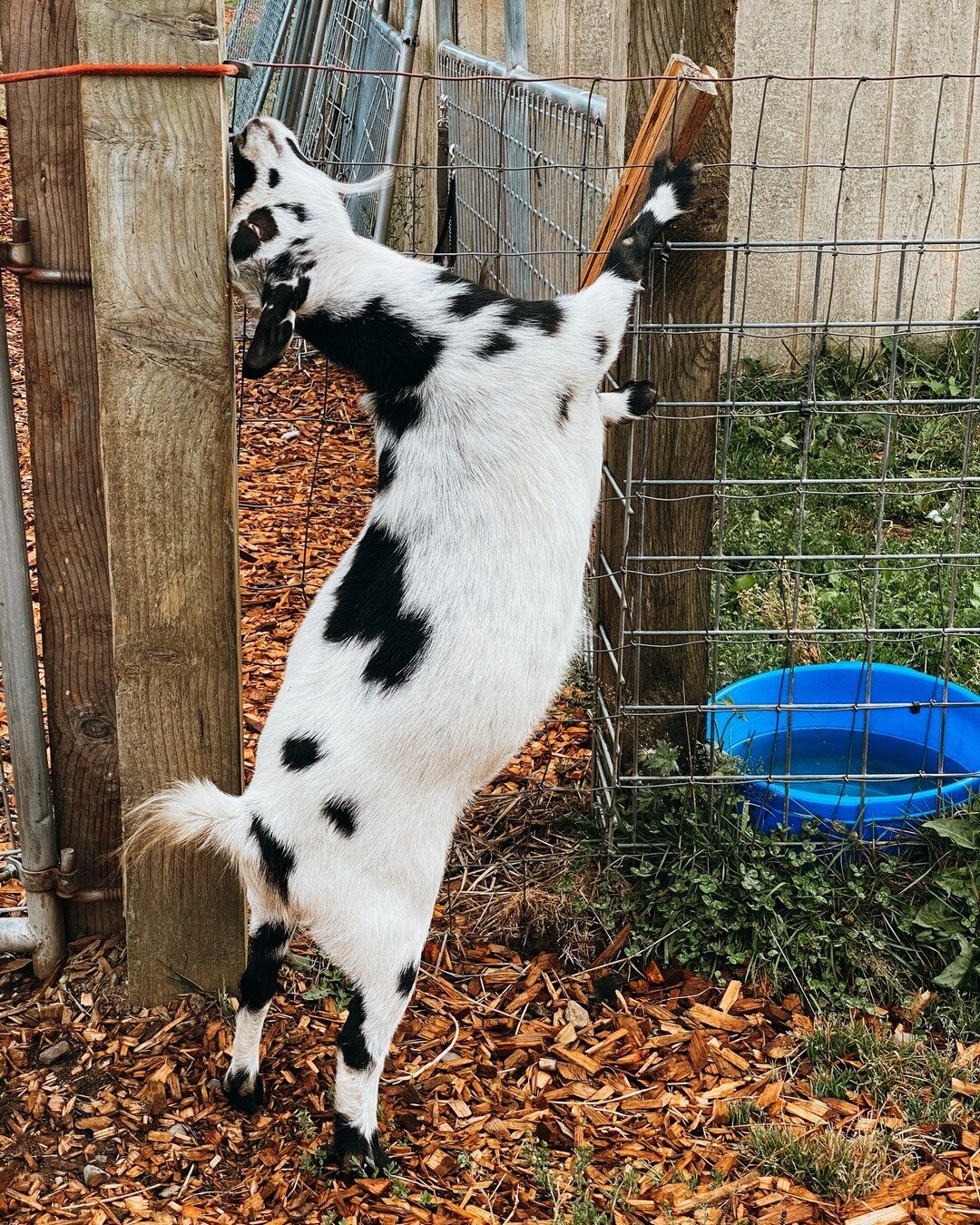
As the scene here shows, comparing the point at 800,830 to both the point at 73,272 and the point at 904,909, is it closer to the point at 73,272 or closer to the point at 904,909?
the point at 904,909

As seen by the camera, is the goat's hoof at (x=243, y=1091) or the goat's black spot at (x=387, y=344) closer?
the goat's black spot at (x=387, y=344)

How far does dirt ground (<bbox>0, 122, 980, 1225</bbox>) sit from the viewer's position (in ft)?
8.31

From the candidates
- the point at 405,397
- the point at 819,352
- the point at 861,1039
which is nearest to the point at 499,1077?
the point at 861,1039

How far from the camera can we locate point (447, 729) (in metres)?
2.41

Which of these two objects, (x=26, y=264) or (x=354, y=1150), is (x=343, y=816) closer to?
(x=354, y=1150)

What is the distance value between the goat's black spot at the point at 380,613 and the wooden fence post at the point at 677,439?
802 mm

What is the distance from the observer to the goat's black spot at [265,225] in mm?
2479

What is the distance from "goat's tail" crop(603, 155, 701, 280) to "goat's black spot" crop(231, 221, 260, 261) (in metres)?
0.72

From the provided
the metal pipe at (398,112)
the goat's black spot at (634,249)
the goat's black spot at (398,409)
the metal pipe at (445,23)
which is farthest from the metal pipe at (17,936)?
the metal pipe at (445,23)

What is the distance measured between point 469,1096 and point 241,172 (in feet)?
6.61

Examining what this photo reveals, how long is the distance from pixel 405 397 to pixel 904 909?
1771 mm

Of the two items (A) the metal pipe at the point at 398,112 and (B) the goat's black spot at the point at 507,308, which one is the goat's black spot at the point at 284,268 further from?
(A) the metal pipe at the point at 398,112

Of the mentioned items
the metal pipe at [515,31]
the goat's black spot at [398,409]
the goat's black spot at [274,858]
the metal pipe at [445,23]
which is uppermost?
the metal pipe at [445,23]

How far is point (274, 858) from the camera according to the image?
2.45 m
